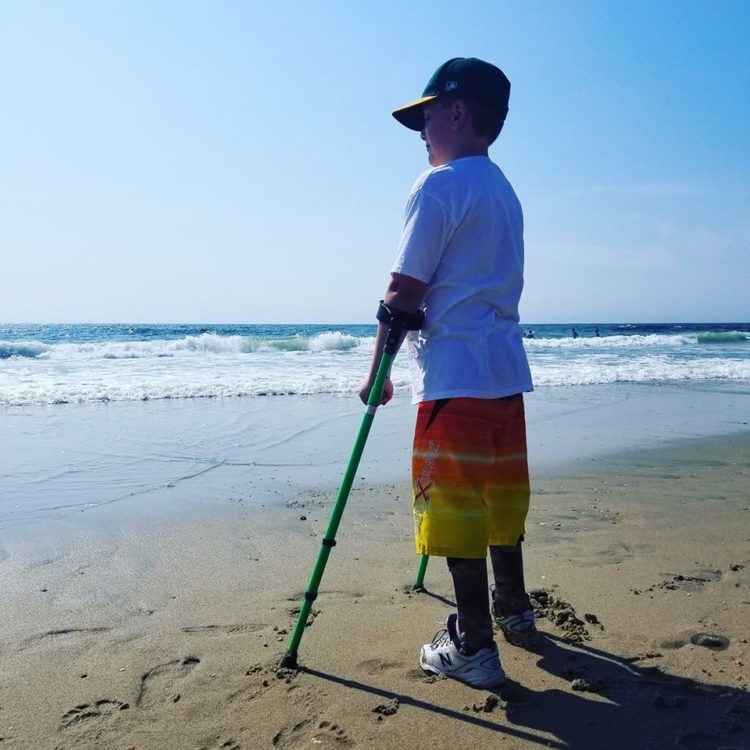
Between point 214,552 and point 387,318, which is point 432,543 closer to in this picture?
point 387,318

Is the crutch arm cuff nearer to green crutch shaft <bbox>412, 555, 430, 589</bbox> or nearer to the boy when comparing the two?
the boy

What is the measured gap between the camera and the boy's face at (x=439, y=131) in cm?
267

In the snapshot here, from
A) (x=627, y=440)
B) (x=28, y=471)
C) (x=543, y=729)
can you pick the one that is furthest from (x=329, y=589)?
(x=627, y=440)

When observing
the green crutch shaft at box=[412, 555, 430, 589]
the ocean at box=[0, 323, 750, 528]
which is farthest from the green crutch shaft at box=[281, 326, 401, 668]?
the ocean at box=[0, 323, 750, 528]

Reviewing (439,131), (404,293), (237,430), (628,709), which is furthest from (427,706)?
(237,430)

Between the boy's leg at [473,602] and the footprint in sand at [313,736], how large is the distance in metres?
0.56

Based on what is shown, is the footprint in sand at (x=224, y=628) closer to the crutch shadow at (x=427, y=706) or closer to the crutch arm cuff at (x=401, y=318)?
the crutch shadow at (x=427, y=706)

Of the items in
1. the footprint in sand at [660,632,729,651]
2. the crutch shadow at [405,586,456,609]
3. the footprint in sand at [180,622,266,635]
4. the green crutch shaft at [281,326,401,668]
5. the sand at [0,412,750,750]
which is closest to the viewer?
the sand at [0,412,750,750]

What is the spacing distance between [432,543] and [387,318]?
0.82m

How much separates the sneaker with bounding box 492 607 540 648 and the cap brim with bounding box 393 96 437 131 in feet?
6.62

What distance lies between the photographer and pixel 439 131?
2.70 m

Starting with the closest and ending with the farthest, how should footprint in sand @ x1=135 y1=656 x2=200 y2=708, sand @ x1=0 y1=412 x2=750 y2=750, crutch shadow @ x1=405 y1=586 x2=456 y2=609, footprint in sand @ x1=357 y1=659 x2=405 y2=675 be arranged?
1. sand @ x1=0 y1=412 x2=750 y2=750
2. footprint in sand @ x1=135 y1=656 x2=200 y2=708
3. footprint in sand @ x1=357 y1=659 x2=405 y2=675
4. crutch shadow @ x1=405 y1=586 x2=456 y2=609

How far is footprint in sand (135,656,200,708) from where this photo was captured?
244cm

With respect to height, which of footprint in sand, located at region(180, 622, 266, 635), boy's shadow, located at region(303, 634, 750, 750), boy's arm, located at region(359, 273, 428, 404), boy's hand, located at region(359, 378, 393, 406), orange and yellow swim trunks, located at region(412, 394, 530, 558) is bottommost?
footprint in sand, located at region(180, 622, 266, 635)
